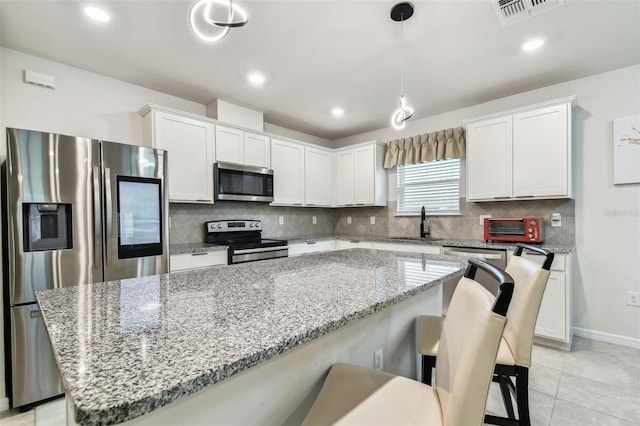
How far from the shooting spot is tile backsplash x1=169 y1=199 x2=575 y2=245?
10.3ft

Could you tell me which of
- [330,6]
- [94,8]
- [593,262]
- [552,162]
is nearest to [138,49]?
[94,8]

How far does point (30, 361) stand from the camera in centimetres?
196

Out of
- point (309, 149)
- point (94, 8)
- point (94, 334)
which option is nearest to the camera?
point (94, 334)

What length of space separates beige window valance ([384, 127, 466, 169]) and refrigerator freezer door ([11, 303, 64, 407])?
157 inches

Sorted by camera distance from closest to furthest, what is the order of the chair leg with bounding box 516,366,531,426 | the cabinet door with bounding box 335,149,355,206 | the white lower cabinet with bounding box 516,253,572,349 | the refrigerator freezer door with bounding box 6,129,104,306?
1. the chair leg with bounding box 516,366,531,426
2. the refrigerator freezer door with bounding box 6,129,104,306
3. the white lower cabinet with bounding box 516,253,572,349
4. the cabinet door with bounding box 335,149,355,206

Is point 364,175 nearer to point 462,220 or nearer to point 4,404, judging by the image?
point 462,220

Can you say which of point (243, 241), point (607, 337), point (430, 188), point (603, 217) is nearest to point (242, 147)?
point (243, 241)

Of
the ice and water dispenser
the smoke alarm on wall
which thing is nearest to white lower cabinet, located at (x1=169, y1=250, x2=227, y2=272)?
the ice and water dispenser

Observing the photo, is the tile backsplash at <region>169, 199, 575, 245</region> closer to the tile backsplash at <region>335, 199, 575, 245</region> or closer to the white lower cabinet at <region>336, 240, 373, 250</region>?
the tile backsplash at <region>335, 199, 575, 245</region>

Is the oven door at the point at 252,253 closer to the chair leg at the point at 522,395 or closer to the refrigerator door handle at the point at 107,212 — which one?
the refrigerator door handle at the point at 107,212

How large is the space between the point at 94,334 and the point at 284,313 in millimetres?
446

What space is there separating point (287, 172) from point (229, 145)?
0.92 metres

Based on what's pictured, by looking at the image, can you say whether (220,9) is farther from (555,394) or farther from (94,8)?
(555,394)

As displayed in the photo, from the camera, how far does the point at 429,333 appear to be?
4.72 feet
